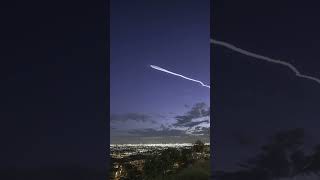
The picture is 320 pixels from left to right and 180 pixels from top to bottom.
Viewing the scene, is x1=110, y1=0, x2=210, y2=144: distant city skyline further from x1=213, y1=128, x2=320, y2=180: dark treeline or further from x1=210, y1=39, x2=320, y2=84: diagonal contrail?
x1=213, y1=128, x2=320, y2=180: dark treeline

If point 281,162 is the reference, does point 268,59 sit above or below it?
above

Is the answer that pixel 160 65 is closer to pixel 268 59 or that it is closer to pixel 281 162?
pixel 268 59

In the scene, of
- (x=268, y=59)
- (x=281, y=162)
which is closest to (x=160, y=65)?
(x=268, y=59)

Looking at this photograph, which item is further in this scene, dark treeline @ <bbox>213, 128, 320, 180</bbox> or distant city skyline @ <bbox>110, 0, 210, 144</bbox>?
distant city skyline @ <bbox>110, 0, 210, 144</bbox>

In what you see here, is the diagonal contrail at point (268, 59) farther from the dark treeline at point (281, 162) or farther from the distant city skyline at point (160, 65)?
the dark treeline at point (281, 162)

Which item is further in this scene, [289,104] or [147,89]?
[147,89]

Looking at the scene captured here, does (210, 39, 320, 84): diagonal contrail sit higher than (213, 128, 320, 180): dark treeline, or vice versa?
(210, 39, 320, 84): diagonal contrail

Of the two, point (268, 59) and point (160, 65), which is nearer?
point (268, 59)

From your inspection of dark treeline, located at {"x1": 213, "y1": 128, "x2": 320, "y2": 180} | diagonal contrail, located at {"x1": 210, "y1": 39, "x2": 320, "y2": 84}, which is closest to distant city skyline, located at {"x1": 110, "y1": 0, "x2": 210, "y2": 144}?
diagonal contrail, located at {"x1": 210, "y1": 39, "x2": 320, "y2": 84}

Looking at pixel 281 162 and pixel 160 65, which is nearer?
pixel 281 162
